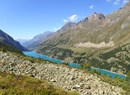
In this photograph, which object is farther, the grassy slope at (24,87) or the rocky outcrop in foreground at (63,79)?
the rocky outcrop in foreground at (63,79)

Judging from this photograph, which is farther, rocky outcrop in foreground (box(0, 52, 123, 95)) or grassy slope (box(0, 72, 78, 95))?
rocky outcrop in foreground (box(0, 52, 123, 95))

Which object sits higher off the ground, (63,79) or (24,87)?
(63,79)

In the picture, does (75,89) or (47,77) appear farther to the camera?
(47,77)

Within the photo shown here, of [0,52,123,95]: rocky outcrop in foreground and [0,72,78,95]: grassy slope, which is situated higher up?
[0,52,123,95]: rocky outcrop in foreground

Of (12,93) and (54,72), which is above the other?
(54,72)

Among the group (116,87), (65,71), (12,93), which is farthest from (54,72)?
(12,93)

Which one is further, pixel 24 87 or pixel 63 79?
pixel 63 79

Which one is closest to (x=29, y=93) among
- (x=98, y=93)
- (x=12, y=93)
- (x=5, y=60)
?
(x=12, y=93)

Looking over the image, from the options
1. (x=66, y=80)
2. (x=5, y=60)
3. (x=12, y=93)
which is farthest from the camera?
(x=5, y=60)

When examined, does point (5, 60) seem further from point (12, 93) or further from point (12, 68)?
point (12, 93)

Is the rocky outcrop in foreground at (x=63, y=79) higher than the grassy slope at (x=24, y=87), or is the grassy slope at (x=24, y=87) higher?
the rocky outcrop in foreground at (x=63, y=79)

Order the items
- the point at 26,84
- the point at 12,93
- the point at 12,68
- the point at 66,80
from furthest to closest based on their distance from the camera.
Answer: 1. the point at 12,68
2. the point at 66,80
3. the point at 26,84
4. the point at 12,93

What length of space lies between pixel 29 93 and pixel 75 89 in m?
6.92

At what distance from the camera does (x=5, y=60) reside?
37.1 metres
